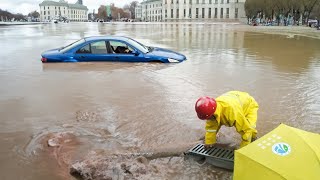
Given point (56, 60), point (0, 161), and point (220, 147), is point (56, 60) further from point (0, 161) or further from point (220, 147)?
point (220, 147)

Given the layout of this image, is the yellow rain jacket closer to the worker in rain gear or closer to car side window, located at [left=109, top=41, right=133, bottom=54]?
the worker in rain gear

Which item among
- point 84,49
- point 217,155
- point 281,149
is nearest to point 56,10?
point 84,49

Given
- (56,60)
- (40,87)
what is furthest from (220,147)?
(56,60)

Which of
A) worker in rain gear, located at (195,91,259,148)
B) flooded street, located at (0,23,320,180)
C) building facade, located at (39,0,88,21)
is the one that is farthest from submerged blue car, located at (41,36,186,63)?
building facade, located at (39,0,88,21)

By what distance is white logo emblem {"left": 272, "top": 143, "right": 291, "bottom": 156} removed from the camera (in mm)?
3037

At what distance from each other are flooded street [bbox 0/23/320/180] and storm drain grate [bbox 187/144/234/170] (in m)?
0.10

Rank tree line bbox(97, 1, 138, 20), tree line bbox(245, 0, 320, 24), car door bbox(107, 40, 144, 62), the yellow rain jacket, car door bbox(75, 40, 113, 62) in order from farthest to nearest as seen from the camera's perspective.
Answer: tree line bbox(97, 1, 138, 20) < tree line bbox(245, 0, 320, 24) < car door bbox(75, 40, 113, 62) < car door bbox(107, 40, 144, 62) < the yellow rain jacket

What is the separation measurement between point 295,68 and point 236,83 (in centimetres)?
348

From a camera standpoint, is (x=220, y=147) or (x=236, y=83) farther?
(x=236, y=83)

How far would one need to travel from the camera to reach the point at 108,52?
11961 mm

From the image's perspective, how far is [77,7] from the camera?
595ft

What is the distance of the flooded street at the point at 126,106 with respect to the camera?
16.3ft

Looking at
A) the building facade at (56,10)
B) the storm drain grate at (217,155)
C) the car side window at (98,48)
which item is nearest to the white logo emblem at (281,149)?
the storm drain grate at (217,155)

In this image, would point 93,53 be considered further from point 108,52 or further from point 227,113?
point 227,113
